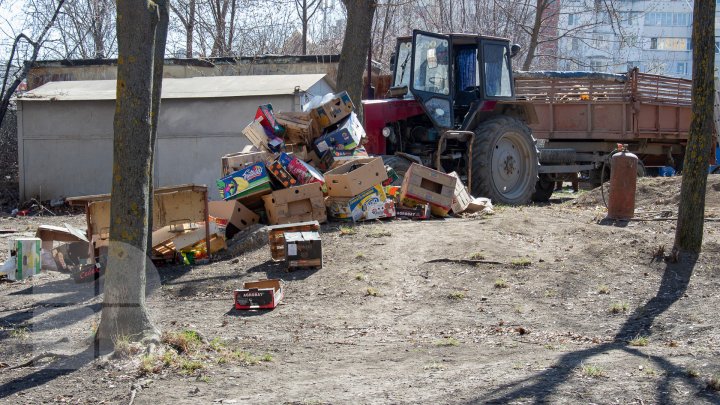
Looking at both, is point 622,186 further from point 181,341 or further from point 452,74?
point 181,341

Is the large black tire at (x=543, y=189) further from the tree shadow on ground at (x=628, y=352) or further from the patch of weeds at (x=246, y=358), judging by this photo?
the patch of weeds at (x=246, y=358)

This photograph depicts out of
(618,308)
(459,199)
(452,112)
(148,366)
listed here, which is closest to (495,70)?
(452,112)

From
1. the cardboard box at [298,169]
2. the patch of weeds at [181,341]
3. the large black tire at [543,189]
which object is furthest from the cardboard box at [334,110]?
the large black tire at [543,189]

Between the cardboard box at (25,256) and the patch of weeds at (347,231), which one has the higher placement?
the patch of weeds at (347,231)

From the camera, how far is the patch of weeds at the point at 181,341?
6254 millimetres

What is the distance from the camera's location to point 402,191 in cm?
1134

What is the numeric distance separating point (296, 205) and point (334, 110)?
1.72m

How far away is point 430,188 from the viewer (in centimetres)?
1142

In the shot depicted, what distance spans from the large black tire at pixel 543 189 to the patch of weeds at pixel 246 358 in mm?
12052

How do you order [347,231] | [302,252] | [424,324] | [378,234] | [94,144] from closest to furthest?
[424,324]
[302,252]
[378,234]
[347,231]
[94,144]

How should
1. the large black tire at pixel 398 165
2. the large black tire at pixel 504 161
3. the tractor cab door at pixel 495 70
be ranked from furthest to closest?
the tractor cab door at pixel 495 70 < the large black tire at pixel 504 161 < the large black tire at pixel 398 165

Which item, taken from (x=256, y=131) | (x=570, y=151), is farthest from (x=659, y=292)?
(x=570, y=151)

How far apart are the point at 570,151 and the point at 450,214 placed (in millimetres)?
7365

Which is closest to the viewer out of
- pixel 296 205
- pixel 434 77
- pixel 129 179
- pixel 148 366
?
pixel 148 366
